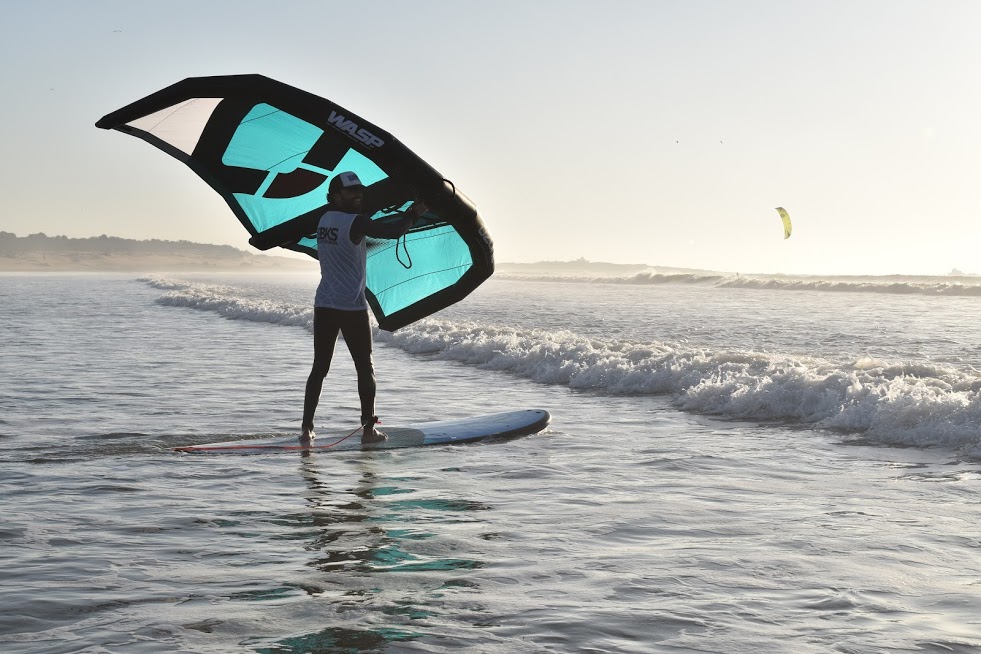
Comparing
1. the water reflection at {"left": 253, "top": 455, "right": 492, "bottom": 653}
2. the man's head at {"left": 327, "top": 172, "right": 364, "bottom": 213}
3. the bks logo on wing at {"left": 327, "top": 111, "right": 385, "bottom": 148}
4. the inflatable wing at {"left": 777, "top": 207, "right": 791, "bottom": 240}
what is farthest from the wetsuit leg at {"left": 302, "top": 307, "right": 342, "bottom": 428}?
the inflatable wing at {"left": 777, "top": 207, "right": 791, "bottom": 240}

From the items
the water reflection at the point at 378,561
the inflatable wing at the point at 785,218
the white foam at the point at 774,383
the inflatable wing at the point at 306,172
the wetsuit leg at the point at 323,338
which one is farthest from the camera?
the inflatable wing at the point at 785,218

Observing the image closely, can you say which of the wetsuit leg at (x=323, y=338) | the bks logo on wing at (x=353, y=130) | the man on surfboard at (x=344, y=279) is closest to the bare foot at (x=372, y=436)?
the man on surfboard at (x=344, y=279)

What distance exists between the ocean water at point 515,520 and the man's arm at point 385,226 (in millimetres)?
1586

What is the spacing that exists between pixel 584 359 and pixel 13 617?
1126 centimetres

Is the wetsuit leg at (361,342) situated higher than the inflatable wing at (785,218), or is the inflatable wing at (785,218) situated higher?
the inflatable wing at (785,218)

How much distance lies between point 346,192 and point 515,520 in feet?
9.53

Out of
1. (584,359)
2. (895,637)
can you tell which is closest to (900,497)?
(895,637)

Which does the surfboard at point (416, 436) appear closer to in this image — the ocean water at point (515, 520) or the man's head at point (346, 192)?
the ocean water at point (515, 520)

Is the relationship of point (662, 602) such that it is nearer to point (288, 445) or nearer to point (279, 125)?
point (288, 445)

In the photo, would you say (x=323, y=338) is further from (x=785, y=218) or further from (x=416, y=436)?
(x=785, y=218)

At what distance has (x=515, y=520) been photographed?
16.6ft

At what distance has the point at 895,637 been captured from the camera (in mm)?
3324

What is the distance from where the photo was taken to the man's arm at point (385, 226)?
6.68 meters

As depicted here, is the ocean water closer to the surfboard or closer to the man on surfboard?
the surfboard
